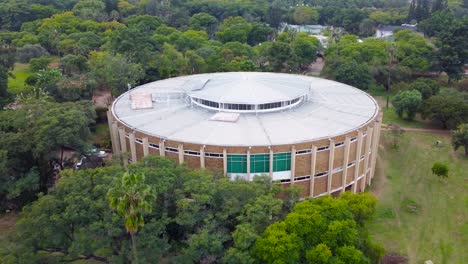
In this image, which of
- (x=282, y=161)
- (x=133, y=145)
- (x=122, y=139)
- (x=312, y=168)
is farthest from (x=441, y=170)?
(x=122, y=139)

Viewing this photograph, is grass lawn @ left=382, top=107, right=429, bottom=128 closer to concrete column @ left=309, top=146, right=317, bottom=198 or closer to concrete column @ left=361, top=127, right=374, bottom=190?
concrete column @ left=361, top=127, right=374, bottom=190

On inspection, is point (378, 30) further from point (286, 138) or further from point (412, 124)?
point (286, 138)

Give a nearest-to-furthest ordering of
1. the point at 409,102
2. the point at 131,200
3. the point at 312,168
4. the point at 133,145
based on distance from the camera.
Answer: the point at 131,200, the point at 312,168, the point at 133,145, the point at 409,102

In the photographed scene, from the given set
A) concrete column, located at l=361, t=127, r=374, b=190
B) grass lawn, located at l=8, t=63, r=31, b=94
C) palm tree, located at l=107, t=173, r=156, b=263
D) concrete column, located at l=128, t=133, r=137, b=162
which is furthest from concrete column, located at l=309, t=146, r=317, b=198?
grass lawn, located at l=8, t=63, r=31, b=94

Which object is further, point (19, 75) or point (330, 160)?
point (19, 75)

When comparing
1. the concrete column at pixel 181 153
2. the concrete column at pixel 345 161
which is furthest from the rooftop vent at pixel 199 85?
the concrete column at pixel 345 161

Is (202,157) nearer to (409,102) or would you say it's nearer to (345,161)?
(345,161)

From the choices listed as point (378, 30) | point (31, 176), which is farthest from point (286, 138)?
point (378, 30)
